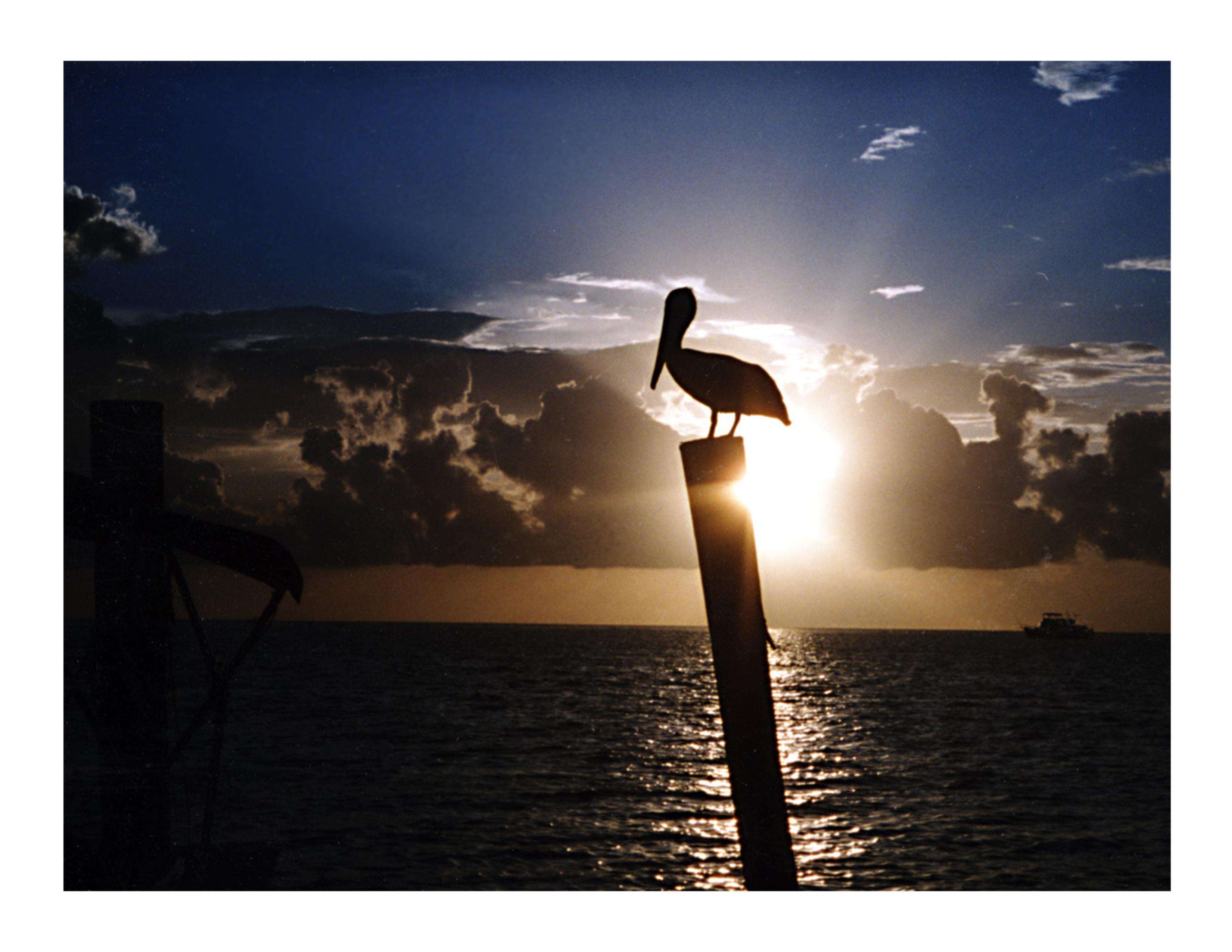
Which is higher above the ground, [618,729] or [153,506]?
[153,506]

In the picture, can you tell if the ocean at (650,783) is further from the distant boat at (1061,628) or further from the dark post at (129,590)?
the distant boat at (1061,628)

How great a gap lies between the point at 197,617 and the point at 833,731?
28.6 m

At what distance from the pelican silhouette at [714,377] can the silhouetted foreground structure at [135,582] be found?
3.60m

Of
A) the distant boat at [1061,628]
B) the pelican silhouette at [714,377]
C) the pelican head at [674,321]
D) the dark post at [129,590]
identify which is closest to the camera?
the pelican silhouette at [714,377]

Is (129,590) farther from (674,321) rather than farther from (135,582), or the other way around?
(674,321)

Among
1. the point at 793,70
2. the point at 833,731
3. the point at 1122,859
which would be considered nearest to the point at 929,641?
the point at 833,731

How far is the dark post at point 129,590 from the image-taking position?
270 inches

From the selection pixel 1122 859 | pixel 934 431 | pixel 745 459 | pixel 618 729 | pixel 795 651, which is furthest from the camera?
pixel 795 651

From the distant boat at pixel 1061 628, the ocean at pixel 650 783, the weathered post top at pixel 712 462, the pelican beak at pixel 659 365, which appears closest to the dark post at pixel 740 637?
the weathered post top at pixel 712 462

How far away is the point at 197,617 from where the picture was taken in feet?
23.7

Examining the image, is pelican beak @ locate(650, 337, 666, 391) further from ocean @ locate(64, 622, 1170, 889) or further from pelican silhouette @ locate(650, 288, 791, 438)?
ocean @ locate(64, 622, 1170, 889)

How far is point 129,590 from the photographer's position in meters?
6.88

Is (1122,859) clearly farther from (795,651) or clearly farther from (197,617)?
(795,651)

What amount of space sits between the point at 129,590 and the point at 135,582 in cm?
7
